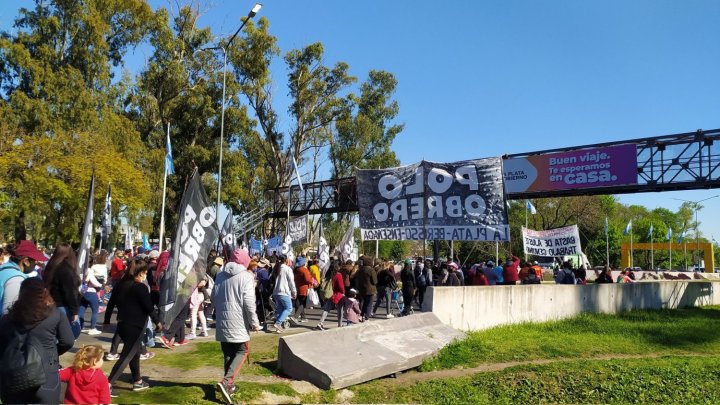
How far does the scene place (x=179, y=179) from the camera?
4069 cm

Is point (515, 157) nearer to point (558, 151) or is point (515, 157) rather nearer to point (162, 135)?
point (558, 151)

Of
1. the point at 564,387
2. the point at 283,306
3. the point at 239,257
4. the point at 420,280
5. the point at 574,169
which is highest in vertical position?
the point at 574,169

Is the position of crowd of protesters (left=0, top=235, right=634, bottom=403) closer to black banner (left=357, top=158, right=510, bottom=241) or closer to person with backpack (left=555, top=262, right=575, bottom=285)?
black banner (left=357, top=158, right=510, bottom=241)

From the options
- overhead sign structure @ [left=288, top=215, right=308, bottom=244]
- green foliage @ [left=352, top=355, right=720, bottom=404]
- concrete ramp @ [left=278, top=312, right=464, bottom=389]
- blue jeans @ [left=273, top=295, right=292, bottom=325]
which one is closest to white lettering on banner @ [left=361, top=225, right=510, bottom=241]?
blue jeans @ [left=273, top=295, right=292, bottom=325]

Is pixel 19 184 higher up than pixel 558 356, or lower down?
Result: higher up

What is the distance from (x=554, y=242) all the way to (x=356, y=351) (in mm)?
15563

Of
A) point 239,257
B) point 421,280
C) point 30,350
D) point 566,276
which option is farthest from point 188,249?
point 566,276

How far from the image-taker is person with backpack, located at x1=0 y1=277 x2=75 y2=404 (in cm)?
447

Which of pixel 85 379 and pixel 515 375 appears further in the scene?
pixel 515 375

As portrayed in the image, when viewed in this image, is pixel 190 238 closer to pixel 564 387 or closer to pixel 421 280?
pixel 564 387

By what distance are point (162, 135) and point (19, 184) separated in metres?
14.7

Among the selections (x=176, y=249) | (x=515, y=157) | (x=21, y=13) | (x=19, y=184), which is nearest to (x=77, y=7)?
(x=21, y=13)

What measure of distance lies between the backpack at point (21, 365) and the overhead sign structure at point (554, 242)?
20.0m

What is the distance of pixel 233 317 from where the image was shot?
7344 millimetres
